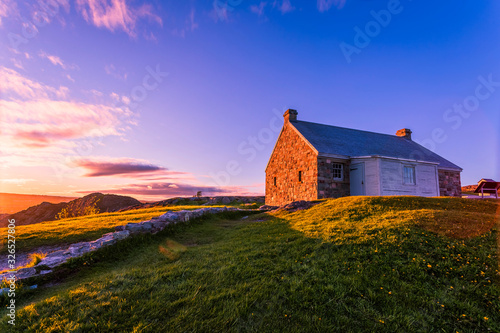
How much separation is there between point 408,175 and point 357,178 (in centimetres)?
484

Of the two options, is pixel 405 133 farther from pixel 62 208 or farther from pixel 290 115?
pixel 62 208

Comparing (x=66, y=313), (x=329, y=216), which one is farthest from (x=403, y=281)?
(x=66, y=313)

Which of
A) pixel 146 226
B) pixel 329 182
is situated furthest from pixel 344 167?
pixel 146 226

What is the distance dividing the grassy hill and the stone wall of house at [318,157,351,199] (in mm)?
10370

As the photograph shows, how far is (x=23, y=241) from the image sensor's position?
9211 millimetres

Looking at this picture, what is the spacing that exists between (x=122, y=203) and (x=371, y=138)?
3507 centimetres

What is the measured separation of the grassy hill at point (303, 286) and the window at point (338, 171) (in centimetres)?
1119

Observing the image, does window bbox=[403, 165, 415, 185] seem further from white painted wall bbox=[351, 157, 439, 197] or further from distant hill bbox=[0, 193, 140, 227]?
distant hill bbox=[0, 193, 140, 227]

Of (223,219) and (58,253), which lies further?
(223,219)

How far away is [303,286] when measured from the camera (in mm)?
4727

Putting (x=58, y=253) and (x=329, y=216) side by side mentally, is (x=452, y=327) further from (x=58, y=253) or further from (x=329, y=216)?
(x=58, y=253)

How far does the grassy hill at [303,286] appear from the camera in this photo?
3799 millimetres

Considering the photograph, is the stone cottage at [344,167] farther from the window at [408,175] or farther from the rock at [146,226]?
the rock at [146,226]

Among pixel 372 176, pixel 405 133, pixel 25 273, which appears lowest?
pixel 25 273
